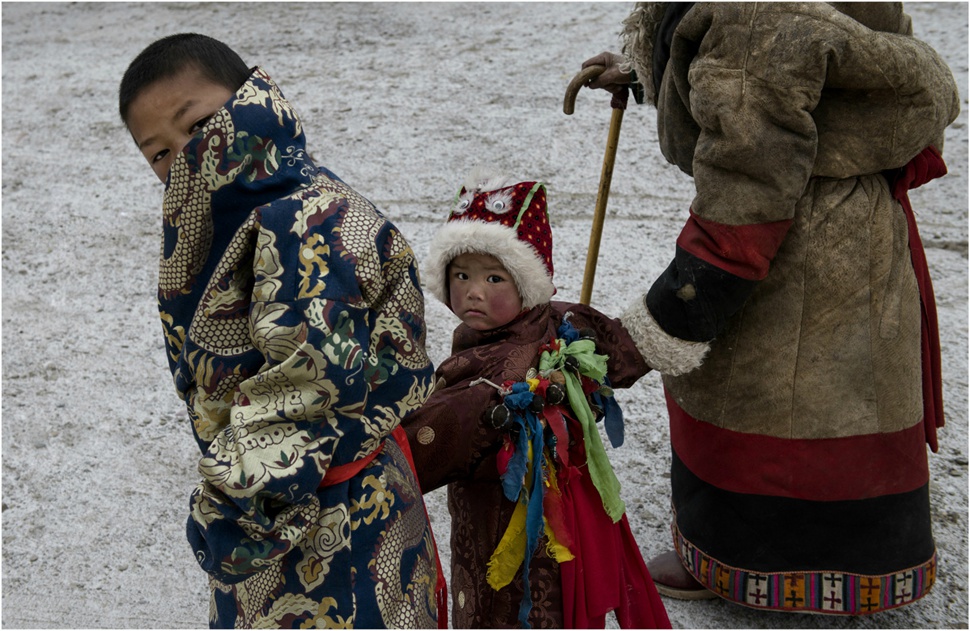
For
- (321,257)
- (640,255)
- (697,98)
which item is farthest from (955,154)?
(321,257)

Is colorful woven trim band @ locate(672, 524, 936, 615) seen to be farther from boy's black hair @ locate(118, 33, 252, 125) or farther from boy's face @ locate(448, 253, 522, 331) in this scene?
boy's black hair @ locate(118, 33, 252, 125)

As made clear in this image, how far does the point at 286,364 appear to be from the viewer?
1.53 m

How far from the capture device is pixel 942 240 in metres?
4.72

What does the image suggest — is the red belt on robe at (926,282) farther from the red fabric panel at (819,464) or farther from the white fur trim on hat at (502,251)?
the white fur trim on hat at (502,251)

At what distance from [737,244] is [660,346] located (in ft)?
0.99

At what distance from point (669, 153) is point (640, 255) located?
2166 mm

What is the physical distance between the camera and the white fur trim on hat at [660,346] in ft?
7.75

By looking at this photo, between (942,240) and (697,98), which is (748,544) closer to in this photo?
(697,98)

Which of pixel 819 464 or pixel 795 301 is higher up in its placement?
pixel 795 301

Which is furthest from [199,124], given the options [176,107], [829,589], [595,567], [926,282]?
[829,589]

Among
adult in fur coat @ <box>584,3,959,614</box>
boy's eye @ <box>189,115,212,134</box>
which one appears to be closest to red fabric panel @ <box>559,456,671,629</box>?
adult in fur coat @ <box>584,3,959,614</box>

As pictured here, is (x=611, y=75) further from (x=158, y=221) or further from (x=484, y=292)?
(x=158, y=221)

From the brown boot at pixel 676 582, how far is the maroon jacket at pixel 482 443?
24.2 inches

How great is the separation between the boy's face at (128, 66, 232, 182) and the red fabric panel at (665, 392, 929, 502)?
4.95ft
